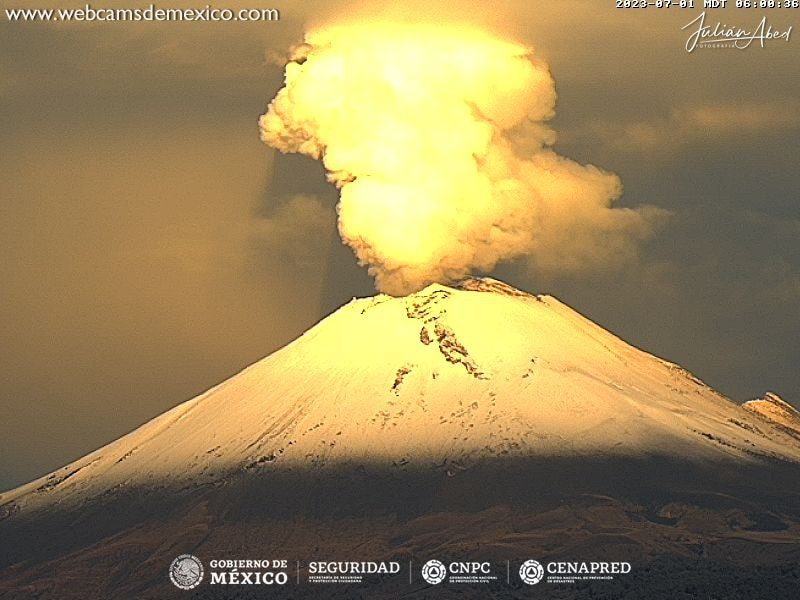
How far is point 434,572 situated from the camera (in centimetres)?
13312

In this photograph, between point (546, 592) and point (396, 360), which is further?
point (396, 360)

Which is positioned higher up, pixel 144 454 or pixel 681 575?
pixel 144 454

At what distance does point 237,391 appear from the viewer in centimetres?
17062

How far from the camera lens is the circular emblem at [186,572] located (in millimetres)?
138000

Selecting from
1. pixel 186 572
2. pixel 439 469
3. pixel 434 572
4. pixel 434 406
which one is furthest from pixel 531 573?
pixel 434 406

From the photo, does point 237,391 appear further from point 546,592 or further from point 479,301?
point 546,592

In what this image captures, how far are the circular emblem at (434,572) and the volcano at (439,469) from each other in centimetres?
113

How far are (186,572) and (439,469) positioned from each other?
20.5 metres

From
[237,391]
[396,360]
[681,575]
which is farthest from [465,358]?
[681,575]

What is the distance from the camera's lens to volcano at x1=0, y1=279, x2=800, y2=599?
139875 millimetres

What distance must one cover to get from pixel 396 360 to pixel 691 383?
21.1 m

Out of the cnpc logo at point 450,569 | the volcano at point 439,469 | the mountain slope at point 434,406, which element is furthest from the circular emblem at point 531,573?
the mountain slope at point 434,406

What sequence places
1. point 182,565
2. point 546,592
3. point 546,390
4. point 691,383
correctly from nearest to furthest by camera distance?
point 546,592 → point 182,565 → point 546,390 → point 691,383

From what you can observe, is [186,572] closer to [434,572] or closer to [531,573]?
[434,572]
